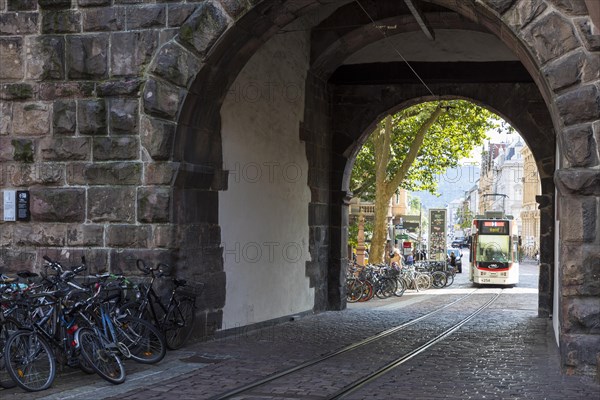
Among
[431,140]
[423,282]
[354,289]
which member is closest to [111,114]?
[354,289]

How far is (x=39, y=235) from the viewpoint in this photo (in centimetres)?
1091

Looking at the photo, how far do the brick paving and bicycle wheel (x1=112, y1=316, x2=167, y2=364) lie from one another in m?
0.13

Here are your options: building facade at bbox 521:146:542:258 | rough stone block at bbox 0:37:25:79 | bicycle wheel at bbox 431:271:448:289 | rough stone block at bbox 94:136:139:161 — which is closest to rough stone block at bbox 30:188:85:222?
rough stone block at bbox 94:136:139:161

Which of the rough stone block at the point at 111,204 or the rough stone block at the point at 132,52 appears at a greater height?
the rough stone block at the point at 132,52

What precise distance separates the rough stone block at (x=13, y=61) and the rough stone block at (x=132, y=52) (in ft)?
3.82

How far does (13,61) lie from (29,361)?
442cm

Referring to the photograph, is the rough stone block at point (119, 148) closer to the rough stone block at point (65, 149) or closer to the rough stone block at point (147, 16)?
the rough stone block at point (65, 149)

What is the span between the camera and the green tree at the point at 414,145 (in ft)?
92.3

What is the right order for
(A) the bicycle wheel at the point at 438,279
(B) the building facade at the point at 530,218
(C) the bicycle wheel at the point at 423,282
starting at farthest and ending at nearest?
(B) the building facade at the point at 530,218, (A) the bicycle wheel at the point at 438,279, (C) the bicycle wheel at the point at 423,282

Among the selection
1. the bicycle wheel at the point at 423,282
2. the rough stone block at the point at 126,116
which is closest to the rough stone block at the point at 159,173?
the rough stone block at the point at 126,116

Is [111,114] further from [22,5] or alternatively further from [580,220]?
[580,220]

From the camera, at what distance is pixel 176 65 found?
10.7m

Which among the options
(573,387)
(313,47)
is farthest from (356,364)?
(313,47)

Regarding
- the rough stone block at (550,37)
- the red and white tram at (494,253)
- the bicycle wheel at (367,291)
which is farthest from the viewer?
the red and white tram at (494,253)
